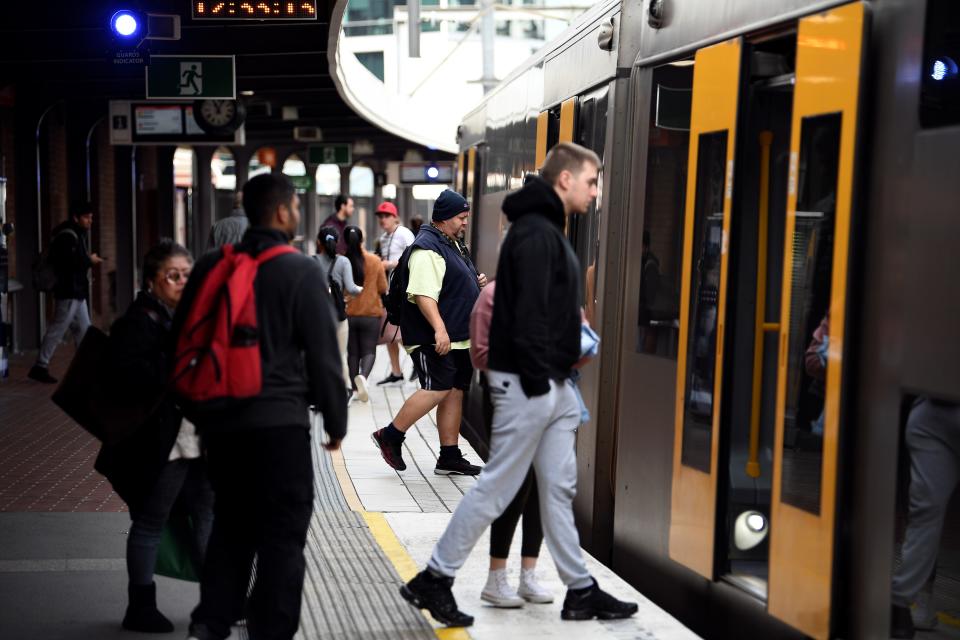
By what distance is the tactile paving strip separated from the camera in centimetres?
552

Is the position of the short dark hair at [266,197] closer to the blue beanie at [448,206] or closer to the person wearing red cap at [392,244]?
the blue beanie at [448,206]

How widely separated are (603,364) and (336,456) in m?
3.98

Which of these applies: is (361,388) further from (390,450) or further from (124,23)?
(390,450)

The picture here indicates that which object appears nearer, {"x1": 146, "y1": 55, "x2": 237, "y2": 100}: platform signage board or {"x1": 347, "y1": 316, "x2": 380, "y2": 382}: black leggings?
{"x1": 347, "y1": 316, "x2": 380, "y2": 382}: black leggings

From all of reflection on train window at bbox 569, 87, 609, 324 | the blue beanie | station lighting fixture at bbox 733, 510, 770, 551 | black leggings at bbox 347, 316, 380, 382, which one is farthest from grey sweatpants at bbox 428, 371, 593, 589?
black leggings at bbox 347, 316, 380, 382

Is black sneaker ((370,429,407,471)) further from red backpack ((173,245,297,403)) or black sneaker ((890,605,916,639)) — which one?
black sneaker ((890,605,916,639))

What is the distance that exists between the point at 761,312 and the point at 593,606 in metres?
1.34

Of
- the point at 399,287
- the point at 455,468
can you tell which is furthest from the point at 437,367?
the point at 455,468

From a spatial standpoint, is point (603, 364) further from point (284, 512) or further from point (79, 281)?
point (79, 281)

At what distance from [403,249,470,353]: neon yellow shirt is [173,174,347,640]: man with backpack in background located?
425 centimetres

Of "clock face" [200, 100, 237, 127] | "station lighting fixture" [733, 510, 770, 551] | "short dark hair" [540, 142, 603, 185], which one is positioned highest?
"clock face" [200, 100, 237, 127]

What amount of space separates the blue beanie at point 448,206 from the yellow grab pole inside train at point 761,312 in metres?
3.67

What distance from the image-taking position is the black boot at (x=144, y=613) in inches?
221

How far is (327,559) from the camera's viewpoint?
6.82 m
